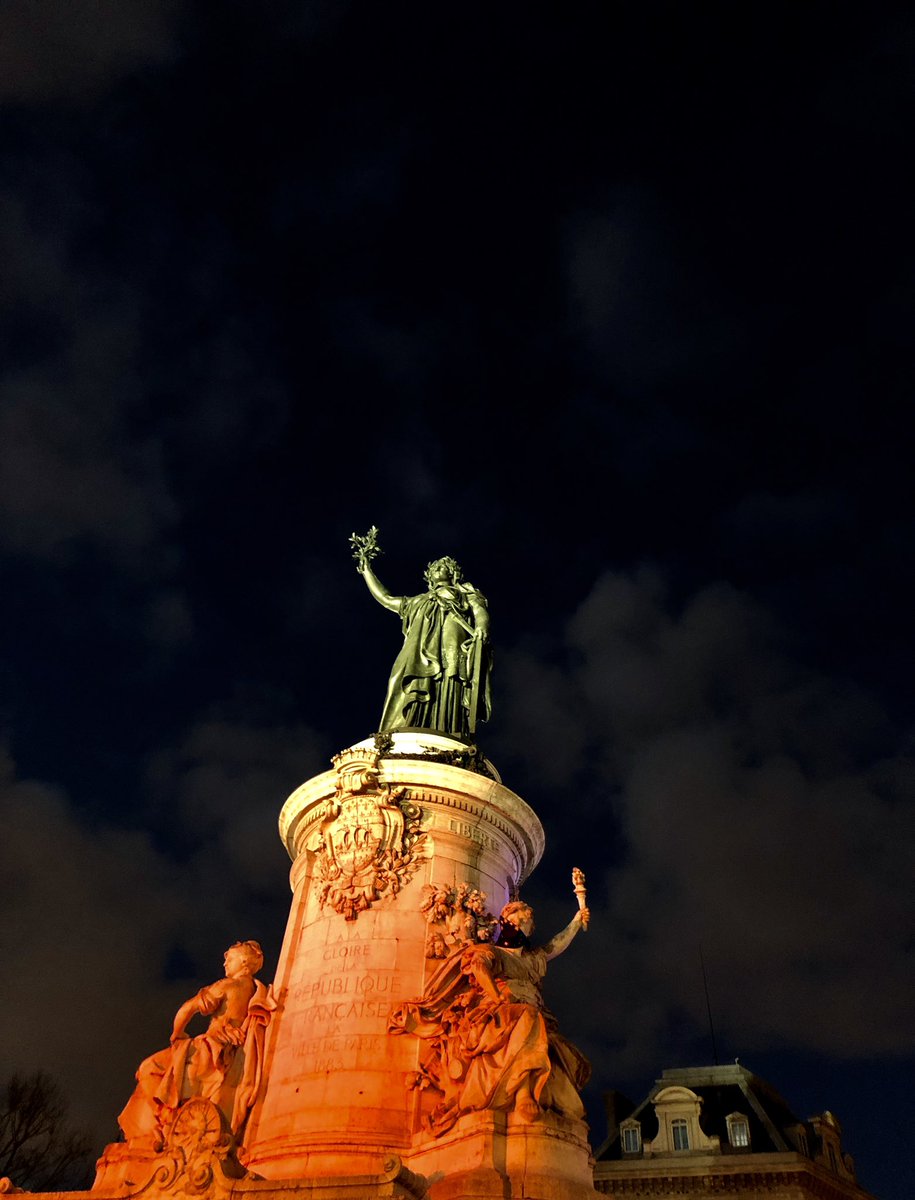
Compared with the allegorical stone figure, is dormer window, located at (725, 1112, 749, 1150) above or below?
below

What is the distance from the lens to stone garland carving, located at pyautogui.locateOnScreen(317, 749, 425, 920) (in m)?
16.2

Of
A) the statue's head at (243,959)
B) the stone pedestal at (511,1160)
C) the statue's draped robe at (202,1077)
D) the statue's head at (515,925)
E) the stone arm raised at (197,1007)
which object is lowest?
the stone pedestal at (511,1160)

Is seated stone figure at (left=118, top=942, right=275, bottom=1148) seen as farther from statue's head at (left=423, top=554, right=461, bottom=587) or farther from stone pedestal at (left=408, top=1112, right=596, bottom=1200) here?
statue's head at (left=423, top=554, right=461, bottom=587)

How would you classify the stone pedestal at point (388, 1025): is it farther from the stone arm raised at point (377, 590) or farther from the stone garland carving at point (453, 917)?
the stone arm raised at point (377, 590)

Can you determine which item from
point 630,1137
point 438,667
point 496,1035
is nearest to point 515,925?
point 496,1035

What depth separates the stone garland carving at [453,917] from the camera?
15.3m

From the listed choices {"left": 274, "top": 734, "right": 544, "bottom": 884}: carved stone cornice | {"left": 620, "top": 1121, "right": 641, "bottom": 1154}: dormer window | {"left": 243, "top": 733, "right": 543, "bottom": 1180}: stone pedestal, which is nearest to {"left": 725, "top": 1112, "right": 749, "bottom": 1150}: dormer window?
Answer: {"left": 620, "top": 1121, "right": 641, "bottom": 1154}: dormer window

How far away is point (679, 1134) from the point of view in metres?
34.8

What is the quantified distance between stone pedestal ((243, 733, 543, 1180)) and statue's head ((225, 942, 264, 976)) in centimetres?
84

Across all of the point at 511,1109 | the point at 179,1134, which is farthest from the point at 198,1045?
the point at 511,1109

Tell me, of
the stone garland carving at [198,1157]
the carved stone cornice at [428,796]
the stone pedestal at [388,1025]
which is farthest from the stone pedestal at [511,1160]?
the carved stone cornice at [428,796]

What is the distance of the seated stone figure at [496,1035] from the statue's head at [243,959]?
242 centimetres

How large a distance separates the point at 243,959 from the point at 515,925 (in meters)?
4.22

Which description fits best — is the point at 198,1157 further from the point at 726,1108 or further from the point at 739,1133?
the point at 726,1108
